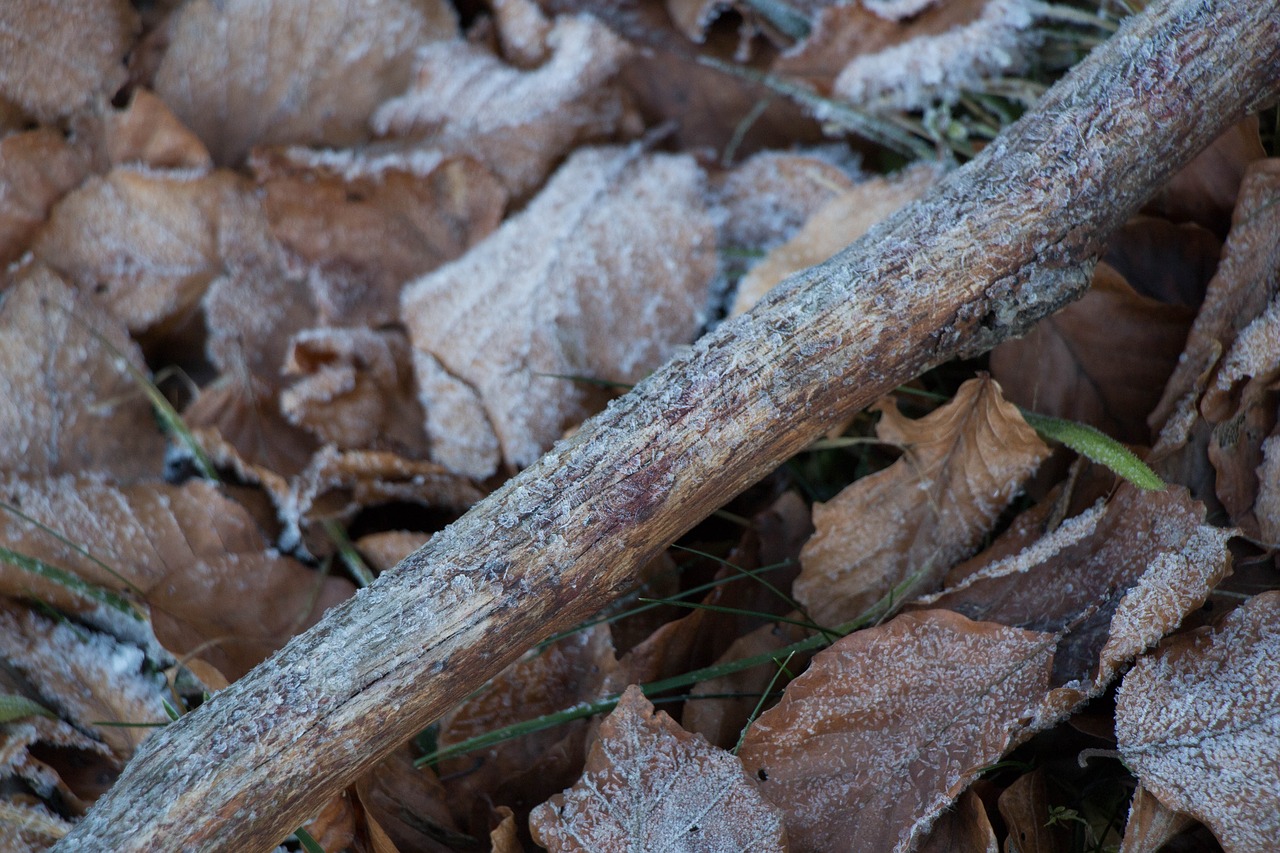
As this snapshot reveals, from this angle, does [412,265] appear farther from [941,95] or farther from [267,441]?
[941,95]

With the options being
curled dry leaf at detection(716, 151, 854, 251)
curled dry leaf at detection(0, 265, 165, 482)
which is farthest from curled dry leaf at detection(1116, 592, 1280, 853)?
curled dry leaf at detection(0, 265, 165, 482)

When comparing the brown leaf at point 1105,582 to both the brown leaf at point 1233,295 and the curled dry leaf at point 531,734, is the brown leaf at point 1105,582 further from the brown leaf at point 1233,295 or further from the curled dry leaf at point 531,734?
the curled dry leaf at point 531,734

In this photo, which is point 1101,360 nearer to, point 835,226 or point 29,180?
point 835,226

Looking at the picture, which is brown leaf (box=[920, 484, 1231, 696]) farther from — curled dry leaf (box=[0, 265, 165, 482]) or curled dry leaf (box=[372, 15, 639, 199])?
curled dry leaf (box=[0, 265, 165, 482])

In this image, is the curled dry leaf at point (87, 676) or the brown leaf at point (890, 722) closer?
the brown leaf at point (890, 722)

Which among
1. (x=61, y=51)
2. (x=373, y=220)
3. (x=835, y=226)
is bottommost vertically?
(x=835, y=226)

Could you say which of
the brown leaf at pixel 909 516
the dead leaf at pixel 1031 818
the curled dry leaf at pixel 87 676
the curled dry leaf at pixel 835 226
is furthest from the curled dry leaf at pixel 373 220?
the dead leaf at pixel 1031 818

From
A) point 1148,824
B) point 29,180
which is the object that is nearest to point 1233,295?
point 1148,824
